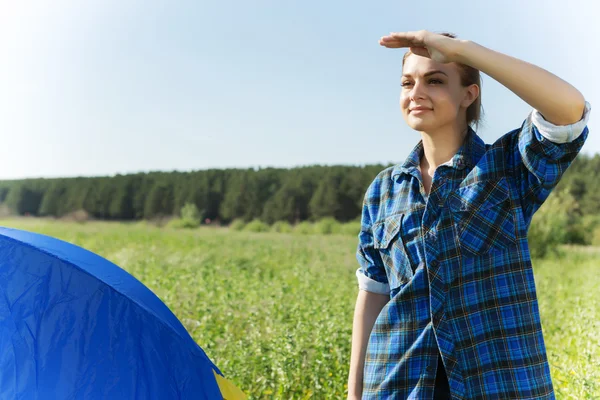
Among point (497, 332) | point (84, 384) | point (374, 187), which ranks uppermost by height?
point (374, 187)

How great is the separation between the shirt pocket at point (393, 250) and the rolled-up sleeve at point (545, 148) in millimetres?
319

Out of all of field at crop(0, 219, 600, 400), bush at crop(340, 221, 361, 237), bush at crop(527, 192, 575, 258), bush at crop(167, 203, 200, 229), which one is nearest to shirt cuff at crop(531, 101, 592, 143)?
field at crop(0, 219, 600, 400)

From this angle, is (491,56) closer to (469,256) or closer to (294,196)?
(469,256)

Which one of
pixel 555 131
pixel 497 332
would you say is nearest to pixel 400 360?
pixel 497 332

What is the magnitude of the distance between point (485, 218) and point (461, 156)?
0.17 meters

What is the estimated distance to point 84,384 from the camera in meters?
1.78

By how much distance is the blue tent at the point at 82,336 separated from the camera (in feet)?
5.88

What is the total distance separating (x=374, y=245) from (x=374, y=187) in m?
0.17

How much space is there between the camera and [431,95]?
4.94ft

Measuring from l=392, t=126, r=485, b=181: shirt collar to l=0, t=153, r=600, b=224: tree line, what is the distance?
1976 centimetres

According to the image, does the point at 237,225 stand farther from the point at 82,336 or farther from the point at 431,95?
the point at 431,95

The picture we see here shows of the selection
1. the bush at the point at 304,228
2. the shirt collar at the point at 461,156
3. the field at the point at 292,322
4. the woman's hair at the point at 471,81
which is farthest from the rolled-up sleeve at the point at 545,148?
the bush at the point at 304,228

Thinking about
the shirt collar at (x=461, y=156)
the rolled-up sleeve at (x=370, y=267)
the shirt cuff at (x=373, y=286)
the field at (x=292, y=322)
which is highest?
the shirt collar at (x=461, y=156)

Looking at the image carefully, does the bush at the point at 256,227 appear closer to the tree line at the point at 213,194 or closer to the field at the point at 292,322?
the tree line at the point at 213,194
